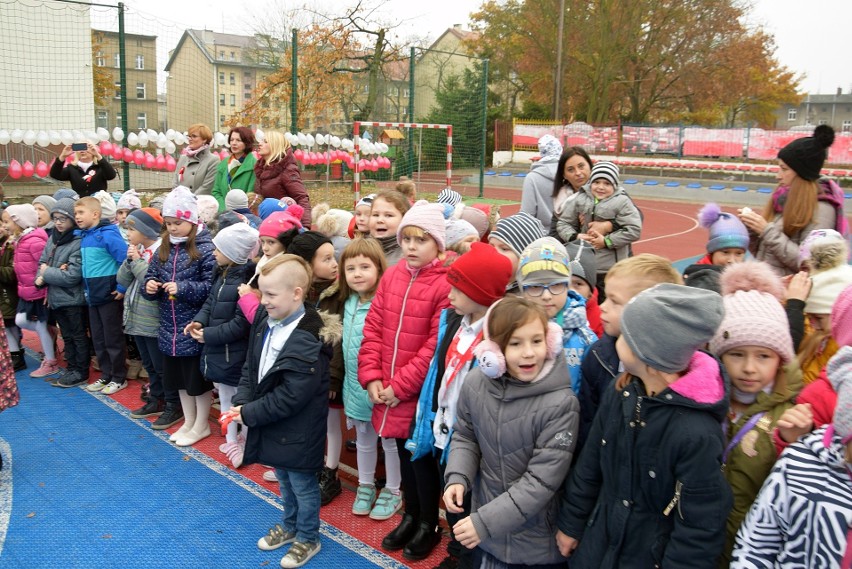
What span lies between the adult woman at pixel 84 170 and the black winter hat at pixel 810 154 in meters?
7.16

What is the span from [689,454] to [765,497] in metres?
0.29

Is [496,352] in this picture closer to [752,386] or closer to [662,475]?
[662,475]

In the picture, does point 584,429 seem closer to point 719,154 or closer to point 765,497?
point 765,497

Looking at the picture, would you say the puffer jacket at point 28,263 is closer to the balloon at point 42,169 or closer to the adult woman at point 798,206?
the balloon at point 42,169

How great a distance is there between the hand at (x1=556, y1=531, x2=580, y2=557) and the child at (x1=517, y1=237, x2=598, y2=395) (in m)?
0.74

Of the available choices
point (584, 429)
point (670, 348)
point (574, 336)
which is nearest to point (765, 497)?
point (670, 348)

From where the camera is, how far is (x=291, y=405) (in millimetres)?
3307

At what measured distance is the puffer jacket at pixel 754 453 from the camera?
2.24 metres

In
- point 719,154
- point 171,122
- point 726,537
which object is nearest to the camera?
point 726,537

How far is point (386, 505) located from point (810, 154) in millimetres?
3197

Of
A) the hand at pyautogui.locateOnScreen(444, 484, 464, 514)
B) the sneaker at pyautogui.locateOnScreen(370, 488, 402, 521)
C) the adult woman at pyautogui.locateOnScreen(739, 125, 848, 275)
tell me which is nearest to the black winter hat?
the adult woman at pyautogui.locateOnScreen(739, 125, 848, 275)

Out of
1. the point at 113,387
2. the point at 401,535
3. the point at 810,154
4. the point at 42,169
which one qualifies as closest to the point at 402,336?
the point at 401,535

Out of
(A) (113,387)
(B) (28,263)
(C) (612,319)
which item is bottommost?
(A) (113,387)

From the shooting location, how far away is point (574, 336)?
287 centimetres
